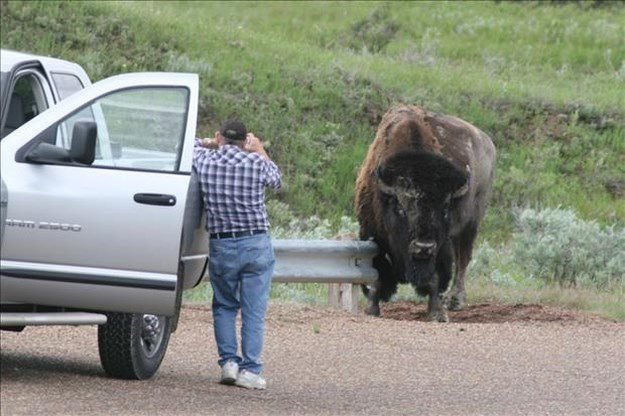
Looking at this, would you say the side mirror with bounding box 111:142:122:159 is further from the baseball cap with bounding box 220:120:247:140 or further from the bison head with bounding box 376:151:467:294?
the bison head with bounding box 376:151:467:294

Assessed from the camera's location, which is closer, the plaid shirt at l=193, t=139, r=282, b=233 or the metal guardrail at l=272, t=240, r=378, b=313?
the plaid shirt at l=193, t=139, r=282, b=233

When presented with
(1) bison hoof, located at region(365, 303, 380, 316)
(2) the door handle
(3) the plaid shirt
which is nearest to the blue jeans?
(3) the plaid shirt

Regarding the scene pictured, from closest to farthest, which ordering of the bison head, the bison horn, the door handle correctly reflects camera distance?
1. the door handle
2. the bison head
3. the bison horn

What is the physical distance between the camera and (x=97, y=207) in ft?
32.8

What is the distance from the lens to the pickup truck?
9.91m

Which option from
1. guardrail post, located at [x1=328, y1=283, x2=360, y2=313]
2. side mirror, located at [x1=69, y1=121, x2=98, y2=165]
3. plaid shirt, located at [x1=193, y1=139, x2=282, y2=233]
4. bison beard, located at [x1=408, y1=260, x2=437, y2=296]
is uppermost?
side mirror, located at [x1=69, y1=121, x2=98, y2=165]

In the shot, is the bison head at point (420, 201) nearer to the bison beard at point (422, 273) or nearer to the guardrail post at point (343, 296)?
the bison beard at point (422, 273)

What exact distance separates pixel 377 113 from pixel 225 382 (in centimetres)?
1818

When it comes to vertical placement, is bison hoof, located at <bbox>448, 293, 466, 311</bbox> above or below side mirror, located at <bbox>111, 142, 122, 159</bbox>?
below

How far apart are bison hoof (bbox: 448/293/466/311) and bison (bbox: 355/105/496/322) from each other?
0.04 ft

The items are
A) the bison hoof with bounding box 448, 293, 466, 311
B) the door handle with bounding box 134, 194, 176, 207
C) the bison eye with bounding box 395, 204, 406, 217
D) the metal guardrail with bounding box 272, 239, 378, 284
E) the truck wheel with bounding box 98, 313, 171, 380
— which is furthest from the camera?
the bison hoof with bounding box 448, 293, 466, 311

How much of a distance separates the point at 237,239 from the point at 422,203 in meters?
5.68

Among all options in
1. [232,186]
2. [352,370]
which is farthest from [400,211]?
[232,186]

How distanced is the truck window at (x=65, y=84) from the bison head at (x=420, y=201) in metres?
5.22
